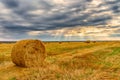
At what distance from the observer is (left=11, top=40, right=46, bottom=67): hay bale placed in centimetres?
1658

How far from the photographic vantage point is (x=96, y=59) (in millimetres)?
20625

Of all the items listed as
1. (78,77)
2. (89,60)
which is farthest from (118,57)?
(78,77)

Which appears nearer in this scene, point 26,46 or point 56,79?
point 56,79

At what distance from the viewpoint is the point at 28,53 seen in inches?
667

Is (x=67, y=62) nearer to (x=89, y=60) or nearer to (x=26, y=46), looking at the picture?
(x=89, y=60)

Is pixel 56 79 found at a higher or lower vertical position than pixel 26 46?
lower

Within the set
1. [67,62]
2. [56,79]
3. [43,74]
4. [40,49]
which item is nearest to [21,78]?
[43,74]

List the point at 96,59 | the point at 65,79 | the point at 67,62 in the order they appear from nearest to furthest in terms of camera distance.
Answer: the point at 65,79 → the point at 67,62 → the point at 96,59

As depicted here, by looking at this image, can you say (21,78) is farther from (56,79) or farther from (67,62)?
(67,62)

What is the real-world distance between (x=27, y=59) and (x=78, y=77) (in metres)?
6.92

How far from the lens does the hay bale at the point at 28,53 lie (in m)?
16.6

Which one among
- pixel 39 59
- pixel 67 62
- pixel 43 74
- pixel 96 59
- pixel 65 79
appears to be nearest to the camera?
pixel 65 79

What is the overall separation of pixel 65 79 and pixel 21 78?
2.51 metres

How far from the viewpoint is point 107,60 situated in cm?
1934
